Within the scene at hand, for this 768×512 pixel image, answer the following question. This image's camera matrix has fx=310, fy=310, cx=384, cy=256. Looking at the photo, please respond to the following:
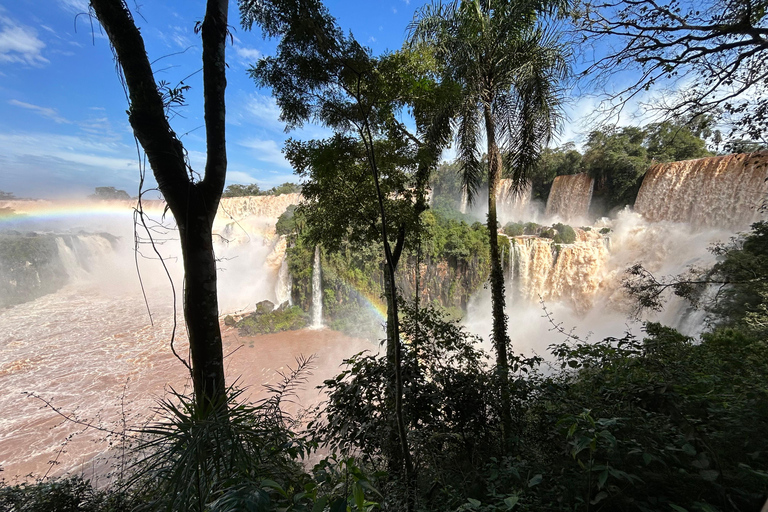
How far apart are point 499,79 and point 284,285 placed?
1584 cm

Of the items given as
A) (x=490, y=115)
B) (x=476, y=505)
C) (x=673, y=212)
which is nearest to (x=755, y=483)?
(x=476, y=505)

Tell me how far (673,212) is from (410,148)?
14515 millimetres

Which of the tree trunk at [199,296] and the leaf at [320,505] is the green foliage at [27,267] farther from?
the leaf at [320,505]

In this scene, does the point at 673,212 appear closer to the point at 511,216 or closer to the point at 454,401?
the point at 511,216

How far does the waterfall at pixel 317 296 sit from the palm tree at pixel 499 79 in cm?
1238

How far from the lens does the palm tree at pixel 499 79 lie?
4891 mm

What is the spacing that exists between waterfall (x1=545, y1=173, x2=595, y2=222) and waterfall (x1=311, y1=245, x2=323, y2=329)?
15.3m

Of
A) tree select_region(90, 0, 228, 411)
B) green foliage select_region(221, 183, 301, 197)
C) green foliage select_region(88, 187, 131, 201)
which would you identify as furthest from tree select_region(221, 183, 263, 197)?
tree select_region(90, 0, 228, 411)

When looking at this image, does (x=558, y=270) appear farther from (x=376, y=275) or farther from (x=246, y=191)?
(x=246, y=191)

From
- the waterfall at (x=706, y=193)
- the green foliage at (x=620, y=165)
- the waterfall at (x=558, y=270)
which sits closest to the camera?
the waterfall at (x=706, y=193)

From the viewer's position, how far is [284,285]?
18.2 metres

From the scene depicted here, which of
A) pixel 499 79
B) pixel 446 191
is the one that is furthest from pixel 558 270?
pixel 446 191

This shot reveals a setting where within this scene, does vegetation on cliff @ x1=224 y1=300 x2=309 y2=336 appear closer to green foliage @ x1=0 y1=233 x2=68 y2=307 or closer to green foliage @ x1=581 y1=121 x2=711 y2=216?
green foliage @ x1=0 y1=233 x2=68 y2=307

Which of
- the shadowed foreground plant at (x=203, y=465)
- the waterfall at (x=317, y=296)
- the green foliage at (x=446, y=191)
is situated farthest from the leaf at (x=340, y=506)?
the green foliage at (x=446, y=191)
